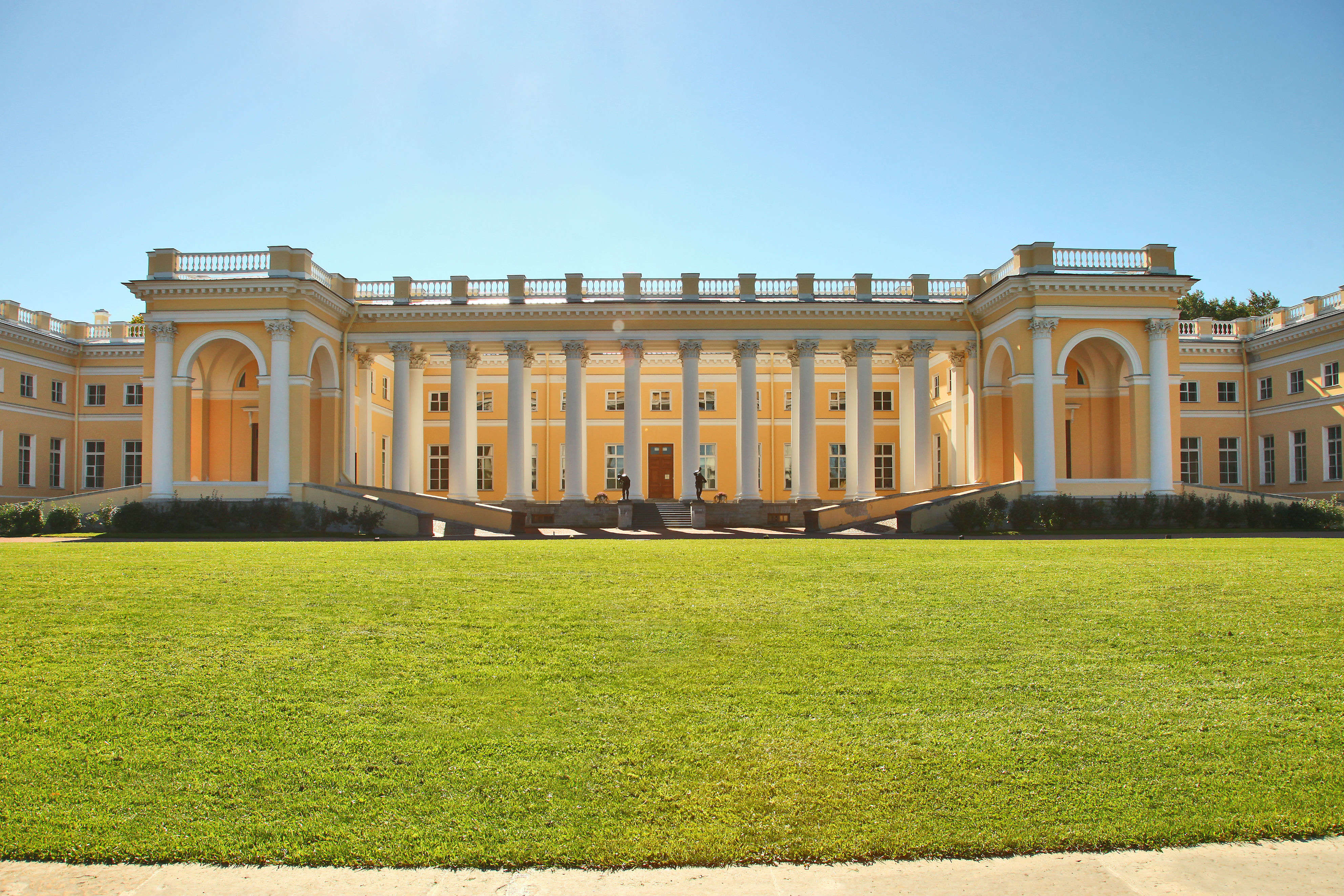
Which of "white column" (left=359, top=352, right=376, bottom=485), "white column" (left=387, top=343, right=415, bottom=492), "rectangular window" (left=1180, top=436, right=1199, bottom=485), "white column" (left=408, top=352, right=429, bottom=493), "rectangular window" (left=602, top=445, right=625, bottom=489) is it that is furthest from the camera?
"rectangular window" (left=602, top=445, right=625, bottom=489)

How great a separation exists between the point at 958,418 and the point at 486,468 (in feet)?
71.7

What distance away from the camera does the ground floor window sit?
39500 mm

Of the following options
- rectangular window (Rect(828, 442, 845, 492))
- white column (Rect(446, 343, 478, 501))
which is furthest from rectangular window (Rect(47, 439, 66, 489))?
rectangular window (Rect(828, 442, 845, 492))

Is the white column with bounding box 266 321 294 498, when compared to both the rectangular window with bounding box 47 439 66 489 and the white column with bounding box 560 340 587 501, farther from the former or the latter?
the rectangular window with bounding box 47 439 66 489

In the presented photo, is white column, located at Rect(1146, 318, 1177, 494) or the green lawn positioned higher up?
white column, located at Rect(1146, 318, 1177, 494)

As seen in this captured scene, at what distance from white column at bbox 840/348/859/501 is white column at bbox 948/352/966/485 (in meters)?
3.94

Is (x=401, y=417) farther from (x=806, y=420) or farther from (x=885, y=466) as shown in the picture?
(x=885, y=466)

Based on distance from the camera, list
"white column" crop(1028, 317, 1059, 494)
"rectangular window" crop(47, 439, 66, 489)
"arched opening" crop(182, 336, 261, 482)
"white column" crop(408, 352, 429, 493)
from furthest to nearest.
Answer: "rectangular window" crop(47, 439, 66, 489), "white column" crop(408, 352, 429, 493), "arched opening" crop(182, 336, 261, 482), "white column" crop(1028, 317, 1059, 494)

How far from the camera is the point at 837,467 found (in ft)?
140

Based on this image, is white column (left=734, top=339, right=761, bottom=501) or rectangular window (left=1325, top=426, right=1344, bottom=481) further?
rectangular window (left=1325, top=426, right=1344, bottom=481)

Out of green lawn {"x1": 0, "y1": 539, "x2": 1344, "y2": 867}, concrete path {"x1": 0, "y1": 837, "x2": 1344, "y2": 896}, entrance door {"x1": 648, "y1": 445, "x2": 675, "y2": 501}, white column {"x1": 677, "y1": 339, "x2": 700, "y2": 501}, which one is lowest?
concrete path {"x1": 0, "y1": 837, "x2": 1344, "y2": 896}

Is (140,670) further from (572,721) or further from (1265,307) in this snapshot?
(1265,307)

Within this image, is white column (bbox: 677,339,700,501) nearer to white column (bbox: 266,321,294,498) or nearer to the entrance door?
the entrance door

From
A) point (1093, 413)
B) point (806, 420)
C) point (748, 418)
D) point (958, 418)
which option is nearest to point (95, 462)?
point (748, 418)
